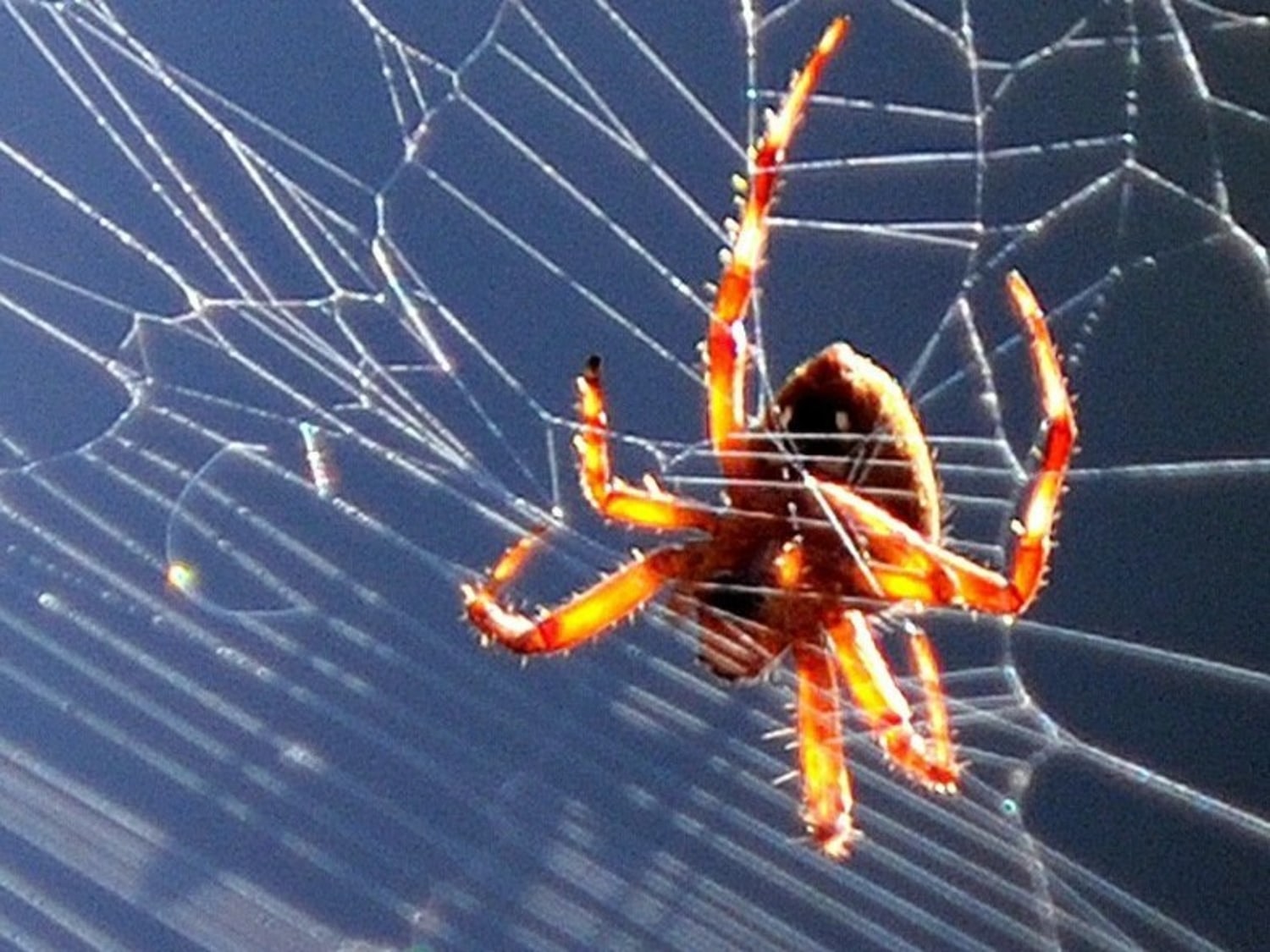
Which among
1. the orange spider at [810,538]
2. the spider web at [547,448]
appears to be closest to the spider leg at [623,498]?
the orange spider at [810,538]

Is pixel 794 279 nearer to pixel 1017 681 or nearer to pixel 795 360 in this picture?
pixel 795 360

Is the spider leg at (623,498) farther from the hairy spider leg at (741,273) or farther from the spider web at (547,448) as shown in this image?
the spider web at (547,448)

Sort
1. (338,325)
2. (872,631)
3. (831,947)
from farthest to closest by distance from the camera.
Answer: (831,947) < (338,325) < (872,631)

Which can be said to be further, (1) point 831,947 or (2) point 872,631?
(1) point 831,947

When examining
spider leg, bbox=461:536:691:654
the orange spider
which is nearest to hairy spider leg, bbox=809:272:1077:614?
the orange spider

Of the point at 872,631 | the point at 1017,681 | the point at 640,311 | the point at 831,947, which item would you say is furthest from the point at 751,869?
the point at 872,631

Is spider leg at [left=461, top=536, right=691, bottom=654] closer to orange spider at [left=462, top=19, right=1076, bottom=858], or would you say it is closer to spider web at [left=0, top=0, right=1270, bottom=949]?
orange spider at [left=462, top=19, right=1076, bottom=858]

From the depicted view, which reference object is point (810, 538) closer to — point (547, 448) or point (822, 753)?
point (822, 753)
